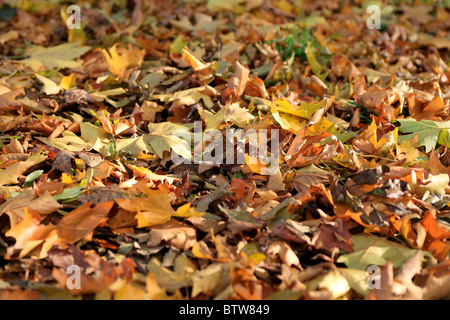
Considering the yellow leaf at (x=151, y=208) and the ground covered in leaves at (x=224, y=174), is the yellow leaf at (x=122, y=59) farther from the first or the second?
the yellow leaf at (x=151, y=208)

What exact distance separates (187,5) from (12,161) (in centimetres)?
222

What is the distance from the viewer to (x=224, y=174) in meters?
1.77

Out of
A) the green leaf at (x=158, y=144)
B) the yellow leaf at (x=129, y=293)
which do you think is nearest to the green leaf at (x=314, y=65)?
the green leaf at (x=158, y=144)

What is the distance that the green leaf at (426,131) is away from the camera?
73.4 inches

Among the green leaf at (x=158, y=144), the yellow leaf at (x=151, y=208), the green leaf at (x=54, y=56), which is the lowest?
the yellow leaf at (x=151, y=208)

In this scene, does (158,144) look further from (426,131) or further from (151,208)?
(426,131)

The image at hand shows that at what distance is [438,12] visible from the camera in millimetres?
3527

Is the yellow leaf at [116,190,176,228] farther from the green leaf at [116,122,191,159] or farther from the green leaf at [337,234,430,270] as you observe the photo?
the green leaf at [337,234,430,270]

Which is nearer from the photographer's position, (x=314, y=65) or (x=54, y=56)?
(x=314, y=65)

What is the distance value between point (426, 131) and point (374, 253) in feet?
2.51

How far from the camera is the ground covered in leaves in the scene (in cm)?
130

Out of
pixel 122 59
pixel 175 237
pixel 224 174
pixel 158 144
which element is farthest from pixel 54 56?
pixel 175 237
